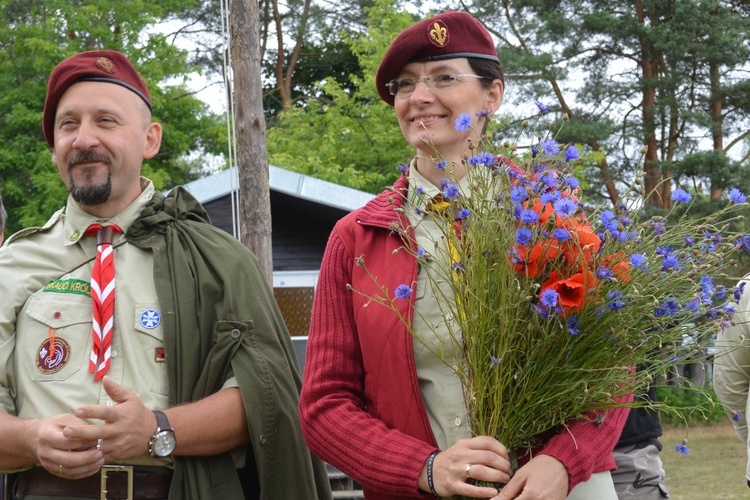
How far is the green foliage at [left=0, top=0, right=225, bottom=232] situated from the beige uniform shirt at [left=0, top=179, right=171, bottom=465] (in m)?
18.5

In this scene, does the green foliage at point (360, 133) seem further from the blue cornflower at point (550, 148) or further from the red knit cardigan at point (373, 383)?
the blue cornflower at point (550, 148)

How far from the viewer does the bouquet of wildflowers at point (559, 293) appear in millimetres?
2338

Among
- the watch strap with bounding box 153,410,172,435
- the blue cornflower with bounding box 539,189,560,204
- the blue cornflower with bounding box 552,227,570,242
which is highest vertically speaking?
the blue cornflower with bounding box 539,189,560,204

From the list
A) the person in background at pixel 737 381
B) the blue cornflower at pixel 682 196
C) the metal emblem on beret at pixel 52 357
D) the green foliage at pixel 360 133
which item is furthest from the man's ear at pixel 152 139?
the green foliage at pixel 360 133

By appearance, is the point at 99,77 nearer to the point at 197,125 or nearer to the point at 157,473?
the point at 157,473

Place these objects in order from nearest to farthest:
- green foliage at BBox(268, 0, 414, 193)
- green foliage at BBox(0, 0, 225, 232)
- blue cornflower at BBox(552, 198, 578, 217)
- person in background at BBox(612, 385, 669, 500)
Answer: blue cornflower at BBox(552, 198, 578, 217) < person in background at BBox(612, 385, 669, 500) < green foliage at BBox(268, 0, 414, 193) < green foliage at BBox(0, 0, 225, 232)

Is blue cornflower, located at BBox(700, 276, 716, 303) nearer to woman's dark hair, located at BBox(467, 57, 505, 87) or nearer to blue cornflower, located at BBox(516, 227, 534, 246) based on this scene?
blue cornflower, located at BBox(516, 227, 534, 246)

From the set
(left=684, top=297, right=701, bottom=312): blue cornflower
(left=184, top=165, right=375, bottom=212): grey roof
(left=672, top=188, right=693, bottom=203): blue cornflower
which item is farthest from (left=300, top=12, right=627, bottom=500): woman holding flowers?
(left=184, top=165, right=375, bottom=212): grey roof

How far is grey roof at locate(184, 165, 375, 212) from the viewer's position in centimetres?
1127

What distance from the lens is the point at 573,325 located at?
235cm

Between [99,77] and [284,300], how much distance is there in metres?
9.72

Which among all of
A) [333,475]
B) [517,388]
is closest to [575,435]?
[517,388]

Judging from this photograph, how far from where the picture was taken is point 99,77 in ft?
10.9

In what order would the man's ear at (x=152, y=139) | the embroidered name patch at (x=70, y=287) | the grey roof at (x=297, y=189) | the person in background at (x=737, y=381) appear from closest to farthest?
the embroidered name patch at (x=70, y=287) < the man's ear at (x=152, y=139) < the person in background at (x=737, y=381) < the grey roof at (x=297, y=189)
